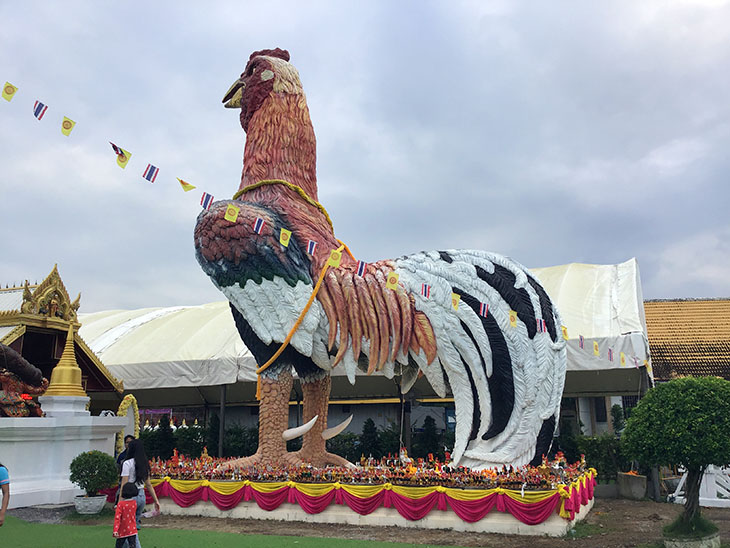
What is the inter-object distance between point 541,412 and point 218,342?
10.1 meters

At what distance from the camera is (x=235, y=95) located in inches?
425

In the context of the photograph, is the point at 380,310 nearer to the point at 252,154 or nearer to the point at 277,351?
the point at 277,351

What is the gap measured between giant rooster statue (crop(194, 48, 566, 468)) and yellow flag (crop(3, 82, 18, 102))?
298 centimetres

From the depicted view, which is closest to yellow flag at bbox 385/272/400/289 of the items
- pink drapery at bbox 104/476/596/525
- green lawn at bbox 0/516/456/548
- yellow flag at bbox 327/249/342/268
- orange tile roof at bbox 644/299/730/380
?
yellow flag at bbox 327/249/342/268

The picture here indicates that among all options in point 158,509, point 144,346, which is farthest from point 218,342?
point 158,509

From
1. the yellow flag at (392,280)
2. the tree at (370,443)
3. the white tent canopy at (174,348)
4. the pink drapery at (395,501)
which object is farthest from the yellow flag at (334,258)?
the tree at (370,443)

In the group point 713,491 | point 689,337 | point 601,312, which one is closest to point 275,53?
point 601,312

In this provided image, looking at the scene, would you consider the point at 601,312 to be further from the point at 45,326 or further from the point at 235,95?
the point at 45,326

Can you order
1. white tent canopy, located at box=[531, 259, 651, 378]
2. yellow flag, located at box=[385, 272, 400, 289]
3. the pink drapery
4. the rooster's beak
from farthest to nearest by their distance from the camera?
white tent canopy, located at box=[531, 259, 651, 378], the rooster's beak, yellow flag, located at box=[385, 272, 400, 289], the pink drapery

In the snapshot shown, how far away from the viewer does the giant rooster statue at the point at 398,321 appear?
8836 mm

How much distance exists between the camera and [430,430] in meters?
15.5

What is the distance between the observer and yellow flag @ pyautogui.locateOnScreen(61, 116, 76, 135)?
810 centimetres

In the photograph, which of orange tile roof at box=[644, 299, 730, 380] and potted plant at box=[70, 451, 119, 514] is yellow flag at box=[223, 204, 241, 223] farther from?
orange tile roof at box=[644, 299, 730, 380]

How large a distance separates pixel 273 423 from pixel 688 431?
578 cm
